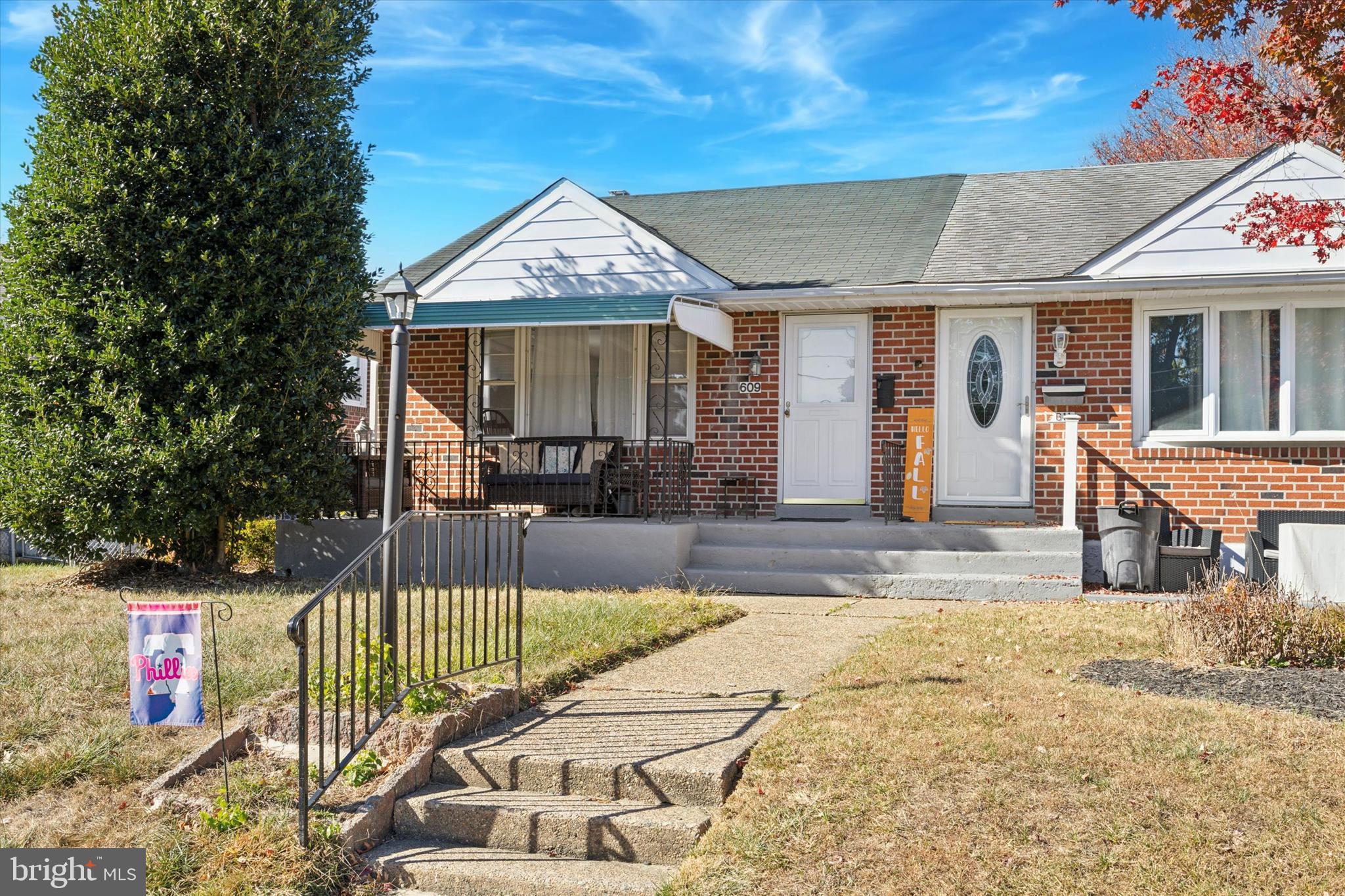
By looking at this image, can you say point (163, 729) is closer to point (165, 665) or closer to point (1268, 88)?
point (165, 665)

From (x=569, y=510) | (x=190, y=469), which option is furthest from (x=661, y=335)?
(x=190, y=469)

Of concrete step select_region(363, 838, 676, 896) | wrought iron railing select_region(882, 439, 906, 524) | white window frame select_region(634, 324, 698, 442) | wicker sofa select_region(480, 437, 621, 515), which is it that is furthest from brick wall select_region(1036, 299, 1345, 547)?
concrete step select_region(363, 838, 676, 896)

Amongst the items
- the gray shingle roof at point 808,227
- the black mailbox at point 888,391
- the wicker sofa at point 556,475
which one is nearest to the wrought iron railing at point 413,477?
the wicker sofa at point 556,475

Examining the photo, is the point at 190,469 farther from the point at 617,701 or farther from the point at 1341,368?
the point at 1341,368

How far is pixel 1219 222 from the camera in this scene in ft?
34.2

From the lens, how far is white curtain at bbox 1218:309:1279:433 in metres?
10.4

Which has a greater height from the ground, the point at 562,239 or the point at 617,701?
the point at 562,239

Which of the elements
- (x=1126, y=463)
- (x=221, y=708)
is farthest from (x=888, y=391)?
(x=221, y=708)

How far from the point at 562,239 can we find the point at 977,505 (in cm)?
555

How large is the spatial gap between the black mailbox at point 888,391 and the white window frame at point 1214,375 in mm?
2388

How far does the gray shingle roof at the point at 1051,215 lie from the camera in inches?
436

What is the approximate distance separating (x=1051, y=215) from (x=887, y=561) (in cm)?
520

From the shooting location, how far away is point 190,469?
945 cm

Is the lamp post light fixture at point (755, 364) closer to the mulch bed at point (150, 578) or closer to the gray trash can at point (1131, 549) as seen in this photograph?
the gray trash can at point (1131, 549)
